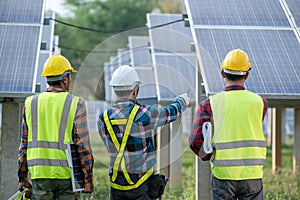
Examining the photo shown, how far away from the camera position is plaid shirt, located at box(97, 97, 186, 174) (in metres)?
6.64

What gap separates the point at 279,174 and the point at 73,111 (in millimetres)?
10320

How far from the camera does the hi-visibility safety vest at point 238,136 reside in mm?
6465

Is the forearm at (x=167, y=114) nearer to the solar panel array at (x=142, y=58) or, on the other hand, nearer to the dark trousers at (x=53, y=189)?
the dark trousers at (x=53, y=189)

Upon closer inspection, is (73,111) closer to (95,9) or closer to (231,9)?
(231,9)

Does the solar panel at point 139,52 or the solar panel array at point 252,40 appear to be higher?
the solar panel at point 139,52

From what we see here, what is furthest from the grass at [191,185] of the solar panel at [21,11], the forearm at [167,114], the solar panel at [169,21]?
the solar panel at [169,21]

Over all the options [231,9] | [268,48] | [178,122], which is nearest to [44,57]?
[178,122]

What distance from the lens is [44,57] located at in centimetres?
1379

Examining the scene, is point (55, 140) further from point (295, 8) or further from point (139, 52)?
point (139, 52)

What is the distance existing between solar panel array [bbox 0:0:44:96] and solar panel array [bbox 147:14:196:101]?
296 centimetres

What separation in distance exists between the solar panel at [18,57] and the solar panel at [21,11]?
27cm

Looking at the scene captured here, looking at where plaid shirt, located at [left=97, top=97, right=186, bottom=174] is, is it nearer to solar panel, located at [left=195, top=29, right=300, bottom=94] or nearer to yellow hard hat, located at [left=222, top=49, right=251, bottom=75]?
yellow hard hat, located at [left=222, top=49, right=251, bottom=75]

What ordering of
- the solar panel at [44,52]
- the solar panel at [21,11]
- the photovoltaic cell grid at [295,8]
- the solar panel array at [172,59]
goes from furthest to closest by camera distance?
the solar panel array at [172,59] → the solar panel at [44,52] → the solar panel at [21,11] → the photovoltaic cell grid at [295,8]

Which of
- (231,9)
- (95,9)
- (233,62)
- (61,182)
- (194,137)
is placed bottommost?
(61,182)
